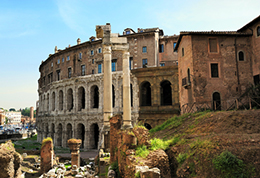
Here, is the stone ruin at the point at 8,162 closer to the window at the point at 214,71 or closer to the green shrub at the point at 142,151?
the green shrub at the point at 142,151

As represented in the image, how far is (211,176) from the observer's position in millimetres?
7145

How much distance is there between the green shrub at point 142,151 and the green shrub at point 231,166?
2989mm

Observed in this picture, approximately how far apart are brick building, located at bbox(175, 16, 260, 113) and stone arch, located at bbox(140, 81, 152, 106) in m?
9.58

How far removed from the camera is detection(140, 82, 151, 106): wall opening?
2930 cm

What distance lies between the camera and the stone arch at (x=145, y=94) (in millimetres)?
29070

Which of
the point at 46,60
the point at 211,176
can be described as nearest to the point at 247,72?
the point at 211,176

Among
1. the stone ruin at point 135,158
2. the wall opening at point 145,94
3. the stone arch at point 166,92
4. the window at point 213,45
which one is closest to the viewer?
the stone ruin at point 135,158

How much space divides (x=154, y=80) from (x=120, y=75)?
4835mm

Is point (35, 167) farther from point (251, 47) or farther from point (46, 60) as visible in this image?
point (46, 60)

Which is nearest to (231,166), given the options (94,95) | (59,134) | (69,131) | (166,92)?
(166,92)

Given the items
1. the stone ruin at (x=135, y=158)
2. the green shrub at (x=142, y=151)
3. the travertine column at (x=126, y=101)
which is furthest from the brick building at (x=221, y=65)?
the green shrub at (x=142, y=151)

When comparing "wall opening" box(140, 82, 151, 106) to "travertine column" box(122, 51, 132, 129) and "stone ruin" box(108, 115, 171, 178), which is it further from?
"stone ruin" box(108, 115, 171, 178)

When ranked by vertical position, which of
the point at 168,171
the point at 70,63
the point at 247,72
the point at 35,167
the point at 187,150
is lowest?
the point at 35,167

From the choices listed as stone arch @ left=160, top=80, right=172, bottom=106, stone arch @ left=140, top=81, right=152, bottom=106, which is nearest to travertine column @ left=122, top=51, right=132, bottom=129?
stone arch @ left=140, top=81, right=152, bottom=106
